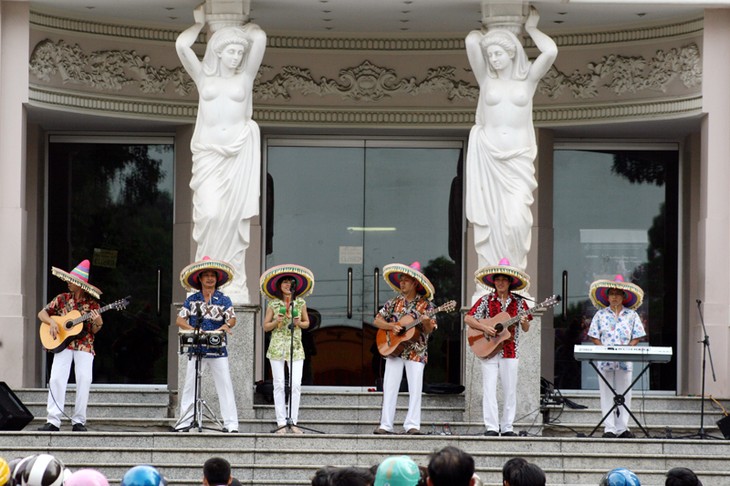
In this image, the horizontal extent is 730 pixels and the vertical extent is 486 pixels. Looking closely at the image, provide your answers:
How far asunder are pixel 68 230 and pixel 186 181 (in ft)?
4.95

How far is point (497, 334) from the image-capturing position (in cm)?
1562

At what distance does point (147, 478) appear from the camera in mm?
Result: 8211

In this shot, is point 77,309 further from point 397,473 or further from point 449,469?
point 449,469

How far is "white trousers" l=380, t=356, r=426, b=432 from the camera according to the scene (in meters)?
15.7

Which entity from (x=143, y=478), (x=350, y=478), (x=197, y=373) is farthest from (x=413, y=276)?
(x=350, y=478)

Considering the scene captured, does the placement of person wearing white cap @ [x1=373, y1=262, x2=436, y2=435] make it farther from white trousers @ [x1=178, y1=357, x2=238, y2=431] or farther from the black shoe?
the black shoe

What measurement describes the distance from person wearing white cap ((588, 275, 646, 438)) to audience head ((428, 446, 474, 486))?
27.4ft

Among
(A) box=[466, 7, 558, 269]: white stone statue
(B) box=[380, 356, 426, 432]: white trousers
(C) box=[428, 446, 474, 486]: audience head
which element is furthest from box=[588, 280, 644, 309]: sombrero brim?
(C) box=[428, 446, 474, 486]: audience head

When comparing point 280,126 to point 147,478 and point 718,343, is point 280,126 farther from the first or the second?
point 147,478

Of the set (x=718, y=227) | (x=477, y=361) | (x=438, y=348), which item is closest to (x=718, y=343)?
(x=718, y=227)

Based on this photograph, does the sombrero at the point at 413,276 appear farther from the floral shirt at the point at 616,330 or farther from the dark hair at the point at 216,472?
the dark hair at the point at 216,472

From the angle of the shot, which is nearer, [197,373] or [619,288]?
[197,373]

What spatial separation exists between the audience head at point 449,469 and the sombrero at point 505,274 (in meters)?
8.10

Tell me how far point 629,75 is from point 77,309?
22.7 feet
